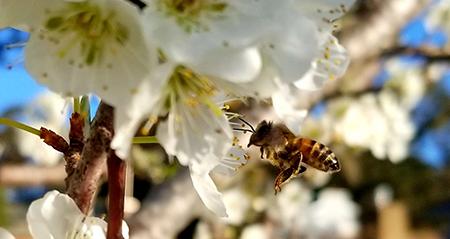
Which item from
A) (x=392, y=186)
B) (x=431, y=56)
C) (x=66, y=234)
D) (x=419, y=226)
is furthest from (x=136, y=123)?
(x=419, y=226)

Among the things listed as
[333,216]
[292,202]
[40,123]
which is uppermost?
[40,123]

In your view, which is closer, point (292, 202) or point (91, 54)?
point (91, 54)

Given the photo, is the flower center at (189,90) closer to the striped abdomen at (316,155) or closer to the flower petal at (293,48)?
the flower petal at (293,48)

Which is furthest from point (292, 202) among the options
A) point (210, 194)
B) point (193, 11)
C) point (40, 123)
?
point (193, 11)

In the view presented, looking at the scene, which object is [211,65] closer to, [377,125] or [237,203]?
[237,203]

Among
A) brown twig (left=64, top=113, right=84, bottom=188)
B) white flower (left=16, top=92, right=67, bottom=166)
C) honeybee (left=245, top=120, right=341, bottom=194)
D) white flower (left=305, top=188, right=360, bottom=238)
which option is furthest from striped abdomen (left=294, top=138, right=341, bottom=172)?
white flower (left=305, top=188, right=360, bottom=238)

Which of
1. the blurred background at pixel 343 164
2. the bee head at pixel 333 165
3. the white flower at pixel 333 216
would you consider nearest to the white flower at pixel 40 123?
the blurred background at pixel 343 164

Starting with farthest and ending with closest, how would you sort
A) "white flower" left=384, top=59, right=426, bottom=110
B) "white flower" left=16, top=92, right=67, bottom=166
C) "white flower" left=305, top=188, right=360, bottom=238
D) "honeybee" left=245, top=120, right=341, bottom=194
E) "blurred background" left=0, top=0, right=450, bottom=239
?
"white flower" left=305, top=188, right=360, bottom=238, "white flower" left=384, top=59, right=426, bottom=110, "white flower" left=16, top=92, right=67, bottom=166, "blurred background" left=0, top=0, right=450, bottom=239, "honeybee" left=245, top=120, right=341, bottom=194

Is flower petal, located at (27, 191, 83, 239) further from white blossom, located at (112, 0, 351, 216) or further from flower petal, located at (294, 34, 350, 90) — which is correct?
flower petal, located at (294, 34, 350, 90)
